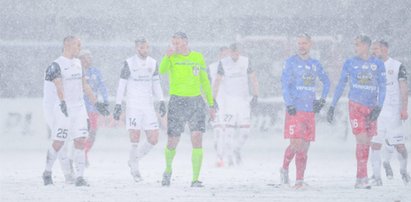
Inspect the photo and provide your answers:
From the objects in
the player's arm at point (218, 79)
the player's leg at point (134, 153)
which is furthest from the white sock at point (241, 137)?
the player's leg at point (134, 153)

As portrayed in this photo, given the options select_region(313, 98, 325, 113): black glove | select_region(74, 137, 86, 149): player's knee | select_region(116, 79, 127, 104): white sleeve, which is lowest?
select_region(74, 137, 86, 149): player's knee

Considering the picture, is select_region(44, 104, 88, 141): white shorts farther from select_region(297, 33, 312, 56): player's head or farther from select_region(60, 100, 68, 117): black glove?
select_region(297, 33, 312, 56): player's head

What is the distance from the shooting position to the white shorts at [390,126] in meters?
13.6

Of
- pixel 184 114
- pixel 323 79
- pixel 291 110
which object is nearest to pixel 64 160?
pixel 184 114

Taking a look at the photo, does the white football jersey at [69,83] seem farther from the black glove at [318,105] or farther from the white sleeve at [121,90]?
the black glove at [318,105]

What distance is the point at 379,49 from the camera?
13.4 meters

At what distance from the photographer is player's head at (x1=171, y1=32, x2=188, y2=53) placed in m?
12.7

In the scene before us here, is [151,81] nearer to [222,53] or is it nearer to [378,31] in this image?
[222,53]

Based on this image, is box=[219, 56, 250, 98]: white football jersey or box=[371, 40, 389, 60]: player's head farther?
box=[219, 56, 250, 98]: white football jersey

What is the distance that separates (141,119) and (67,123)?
1658 mm

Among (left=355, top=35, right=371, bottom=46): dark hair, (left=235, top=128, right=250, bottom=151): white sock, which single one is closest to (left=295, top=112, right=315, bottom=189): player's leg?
(left=355, top=35, right=371, bottom=46): dark hair

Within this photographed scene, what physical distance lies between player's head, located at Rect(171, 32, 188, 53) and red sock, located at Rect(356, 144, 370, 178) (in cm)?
259

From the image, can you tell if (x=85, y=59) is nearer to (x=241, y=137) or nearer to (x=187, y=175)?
(x=187, y=175)

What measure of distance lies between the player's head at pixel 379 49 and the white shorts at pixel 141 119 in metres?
3.26
